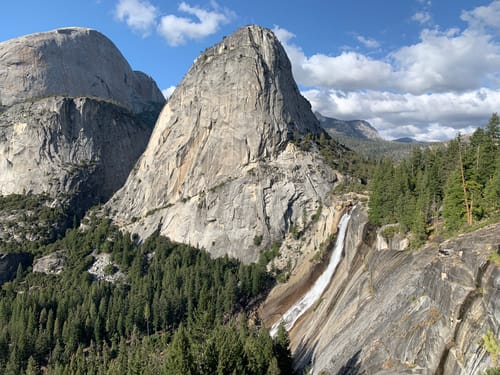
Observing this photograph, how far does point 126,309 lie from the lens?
82.4 m

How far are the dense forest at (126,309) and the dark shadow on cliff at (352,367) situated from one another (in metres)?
11.8

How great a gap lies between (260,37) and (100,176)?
75.7 metres

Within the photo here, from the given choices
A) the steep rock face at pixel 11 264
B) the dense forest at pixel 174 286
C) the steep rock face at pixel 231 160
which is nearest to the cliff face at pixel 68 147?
Answer: the dense forest at pixel 174 286

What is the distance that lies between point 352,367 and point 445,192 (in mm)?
25402

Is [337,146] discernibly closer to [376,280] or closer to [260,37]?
[260,37]

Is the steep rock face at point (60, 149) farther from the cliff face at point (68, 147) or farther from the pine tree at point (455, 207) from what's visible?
the pine tree at point (455, 207)

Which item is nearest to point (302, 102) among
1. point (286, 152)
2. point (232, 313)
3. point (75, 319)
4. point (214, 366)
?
point (286, 152)

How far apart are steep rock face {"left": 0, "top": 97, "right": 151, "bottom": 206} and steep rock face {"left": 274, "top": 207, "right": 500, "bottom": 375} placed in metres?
114

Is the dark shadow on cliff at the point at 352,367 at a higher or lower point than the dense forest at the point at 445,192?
lower

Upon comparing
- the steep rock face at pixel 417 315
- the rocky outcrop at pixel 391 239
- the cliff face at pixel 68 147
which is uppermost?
the cliff face at pixel 68 147

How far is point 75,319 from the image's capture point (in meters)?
76.3

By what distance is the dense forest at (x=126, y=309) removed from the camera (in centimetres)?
6325

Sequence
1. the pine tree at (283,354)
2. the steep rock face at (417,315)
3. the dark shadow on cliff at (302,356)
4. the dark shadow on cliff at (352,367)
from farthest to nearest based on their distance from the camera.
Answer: the dark shadow on cliff at (302,356)
the pine tree at (283,354)
the dark shadow on cliff at (352,367)
the steep rock face at (417,315)

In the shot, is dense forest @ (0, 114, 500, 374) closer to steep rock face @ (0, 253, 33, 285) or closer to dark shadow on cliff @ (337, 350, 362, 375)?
steep rock face @ (0, 253, 33, 285)
